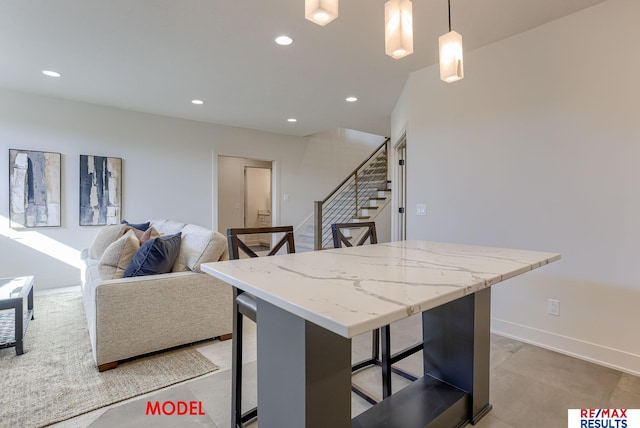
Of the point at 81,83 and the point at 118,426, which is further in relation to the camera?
the point at 81,83

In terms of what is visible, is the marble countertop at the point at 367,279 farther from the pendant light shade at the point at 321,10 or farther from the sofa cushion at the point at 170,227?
the sofa cushion at the point at 170,227

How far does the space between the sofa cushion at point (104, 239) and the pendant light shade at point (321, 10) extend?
3.21 metres

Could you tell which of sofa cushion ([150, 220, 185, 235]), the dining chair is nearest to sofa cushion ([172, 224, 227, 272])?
sofa cushion ([150, 220, 185, 235])

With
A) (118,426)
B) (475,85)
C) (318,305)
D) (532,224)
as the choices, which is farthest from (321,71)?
(118,426)

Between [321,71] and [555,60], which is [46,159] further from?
[555,60]

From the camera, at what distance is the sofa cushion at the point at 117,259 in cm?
248

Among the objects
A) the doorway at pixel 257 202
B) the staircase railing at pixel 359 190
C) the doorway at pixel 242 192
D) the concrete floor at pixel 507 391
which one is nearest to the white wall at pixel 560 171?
the concrete floor at pixel 507 391

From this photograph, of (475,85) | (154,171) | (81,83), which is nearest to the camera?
(475,85)

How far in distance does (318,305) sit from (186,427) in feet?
4.40

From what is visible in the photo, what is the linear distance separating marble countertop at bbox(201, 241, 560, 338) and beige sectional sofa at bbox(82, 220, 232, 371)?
3.92ft

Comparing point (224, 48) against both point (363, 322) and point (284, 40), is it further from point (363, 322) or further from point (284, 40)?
point (363, 322)

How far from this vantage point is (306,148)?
6.72 meters

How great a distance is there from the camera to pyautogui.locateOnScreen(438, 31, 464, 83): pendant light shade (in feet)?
5.28

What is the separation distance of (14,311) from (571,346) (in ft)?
13.9
